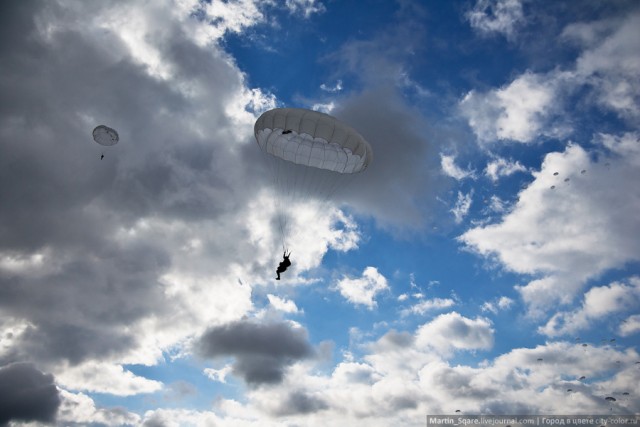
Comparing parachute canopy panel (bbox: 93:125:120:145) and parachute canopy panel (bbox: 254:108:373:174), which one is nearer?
parachute canopy panel (bbox: 254:108:373:174)

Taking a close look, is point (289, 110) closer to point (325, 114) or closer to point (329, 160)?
point (325, 114)

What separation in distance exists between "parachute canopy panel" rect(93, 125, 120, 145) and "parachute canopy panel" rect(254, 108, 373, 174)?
48.3 feet

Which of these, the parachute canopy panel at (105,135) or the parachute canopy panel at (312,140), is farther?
the parachute canopy panel at (105,135)

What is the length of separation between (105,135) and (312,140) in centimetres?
2017

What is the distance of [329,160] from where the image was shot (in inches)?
1465

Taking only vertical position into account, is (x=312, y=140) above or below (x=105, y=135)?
below

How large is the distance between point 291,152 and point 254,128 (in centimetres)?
377

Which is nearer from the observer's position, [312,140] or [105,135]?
[312,140]

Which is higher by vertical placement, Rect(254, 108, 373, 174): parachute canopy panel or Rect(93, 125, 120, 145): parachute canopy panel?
Rect(93, 125, 120, 145): parachute canopy panel

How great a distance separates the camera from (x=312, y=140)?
36.2 m

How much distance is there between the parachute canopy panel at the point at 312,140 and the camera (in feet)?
111

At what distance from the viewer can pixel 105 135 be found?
1617 inches

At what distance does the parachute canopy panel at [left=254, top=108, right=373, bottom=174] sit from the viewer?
33.8 meters

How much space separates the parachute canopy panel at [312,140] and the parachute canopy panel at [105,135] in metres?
14.7
